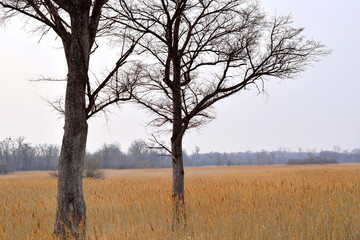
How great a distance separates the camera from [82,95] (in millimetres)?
5285

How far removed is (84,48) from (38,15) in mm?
1129

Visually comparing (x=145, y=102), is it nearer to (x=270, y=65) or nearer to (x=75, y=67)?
(x=75, y=67)

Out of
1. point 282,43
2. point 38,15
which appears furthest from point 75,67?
point 282,43

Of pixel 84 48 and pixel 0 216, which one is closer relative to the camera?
pixel 84 48

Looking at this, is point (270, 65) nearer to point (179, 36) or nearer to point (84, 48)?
point (179, 36)

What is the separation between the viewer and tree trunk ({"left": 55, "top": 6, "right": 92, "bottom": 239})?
5059mm

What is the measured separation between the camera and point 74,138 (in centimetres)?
512

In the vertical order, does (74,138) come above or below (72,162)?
above

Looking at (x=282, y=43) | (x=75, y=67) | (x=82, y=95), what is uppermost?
(x=282, y=43)

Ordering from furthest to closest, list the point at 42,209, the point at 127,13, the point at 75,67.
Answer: the point at 42,209
the point at 127,13
the point at 75,67

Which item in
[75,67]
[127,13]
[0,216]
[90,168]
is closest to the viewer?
[75,67]

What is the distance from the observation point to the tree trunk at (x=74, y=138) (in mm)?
5059

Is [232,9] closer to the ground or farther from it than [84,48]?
farther from it

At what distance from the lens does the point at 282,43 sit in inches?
282
